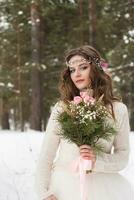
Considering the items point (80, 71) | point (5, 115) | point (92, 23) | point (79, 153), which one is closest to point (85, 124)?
point (79, 153)

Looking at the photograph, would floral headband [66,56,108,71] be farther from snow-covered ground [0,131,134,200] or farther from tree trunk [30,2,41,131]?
tree trunk [30,2,41,131]

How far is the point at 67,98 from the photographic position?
12.7 ft

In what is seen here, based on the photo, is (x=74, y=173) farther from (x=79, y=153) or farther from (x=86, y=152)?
(x=86, y=152)

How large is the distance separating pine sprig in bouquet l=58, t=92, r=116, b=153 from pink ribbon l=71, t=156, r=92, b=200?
0.13 meters

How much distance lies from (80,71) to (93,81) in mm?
142

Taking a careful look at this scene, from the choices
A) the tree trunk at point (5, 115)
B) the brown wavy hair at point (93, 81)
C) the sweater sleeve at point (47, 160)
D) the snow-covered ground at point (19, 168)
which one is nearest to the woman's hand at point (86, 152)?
the sweater sleeve at point (47, 160)

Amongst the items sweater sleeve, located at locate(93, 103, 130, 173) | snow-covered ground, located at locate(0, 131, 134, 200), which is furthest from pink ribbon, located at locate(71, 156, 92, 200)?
snow-covered ground, located at locate(0, 131, 134, 200)

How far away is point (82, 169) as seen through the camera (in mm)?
3449

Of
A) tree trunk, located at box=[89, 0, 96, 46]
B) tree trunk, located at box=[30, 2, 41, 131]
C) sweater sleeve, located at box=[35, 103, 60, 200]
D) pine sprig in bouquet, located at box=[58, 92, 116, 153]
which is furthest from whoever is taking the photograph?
tree trunk, located at box=[30, 2, 41, 131]

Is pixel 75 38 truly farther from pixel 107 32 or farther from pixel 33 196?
pixel 33 196

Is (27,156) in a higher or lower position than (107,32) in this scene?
lower

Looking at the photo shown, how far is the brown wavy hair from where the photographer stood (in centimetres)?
384

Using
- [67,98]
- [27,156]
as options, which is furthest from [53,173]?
[27,156]

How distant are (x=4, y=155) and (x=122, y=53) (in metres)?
10.6
